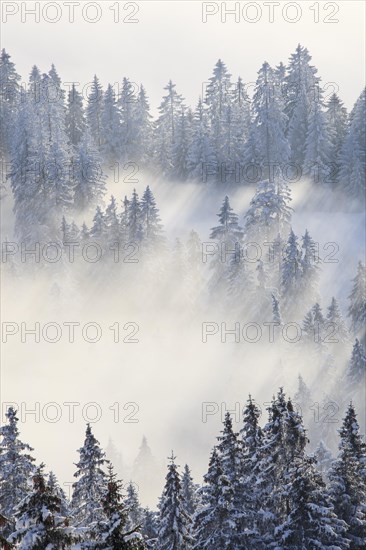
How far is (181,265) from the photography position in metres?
79.9

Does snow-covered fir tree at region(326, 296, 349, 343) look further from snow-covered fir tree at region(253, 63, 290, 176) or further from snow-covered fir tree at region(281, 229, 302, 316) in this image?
snow-covered fir tree at region(253, 63, 290, 176)

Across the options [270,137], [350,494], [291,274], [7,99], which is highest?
[7,99]

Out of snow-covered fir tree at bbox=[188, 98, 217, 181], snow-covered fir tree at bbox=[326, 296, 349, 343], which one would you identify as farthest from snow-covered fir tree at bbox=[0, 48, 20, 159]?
snow-covered fir tree at bbox=[326, 296, 349, 343]

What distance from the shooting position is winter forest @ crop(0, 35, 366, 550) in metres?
70.8

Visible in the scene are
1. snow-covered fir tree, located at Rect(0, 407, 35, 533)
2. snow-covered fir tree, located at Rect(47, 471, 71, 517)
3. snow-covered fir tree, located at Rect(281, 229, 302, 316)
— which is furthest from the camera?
snow-covered fir tree, located at Rect(281, 229, 302, 316)

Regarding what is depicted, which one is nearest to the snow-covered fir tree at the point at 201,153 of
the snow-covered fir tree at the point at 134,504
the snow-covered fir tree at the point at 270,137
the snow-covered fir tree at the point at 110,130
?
the snow-covered fir tree at the point at 270,137

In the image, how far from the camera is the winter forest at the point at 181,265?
7075cm

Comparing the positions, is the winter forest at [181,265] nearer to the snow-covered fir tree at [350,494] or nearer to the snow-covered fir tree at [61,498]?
the snow-covered fir tree at [61,498]

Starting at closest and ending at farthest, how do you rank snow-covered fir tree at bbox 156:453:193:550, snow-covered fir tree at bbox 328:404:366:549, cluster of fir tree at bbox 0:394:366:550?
cluster of fir tree at bbox 0:394:366:550 < snow-covered fir tree at bbox 156:453:193:550 < snow-covered fir tree at bbox 328:404:366:549

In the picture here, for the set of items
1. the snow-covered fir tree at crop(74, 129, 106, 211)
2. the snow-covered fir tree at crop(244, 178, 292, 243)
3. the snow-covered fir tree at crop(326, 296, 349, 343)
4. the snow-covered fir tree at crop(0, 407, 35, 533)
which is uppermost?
the snow-covered fir tree at crop(74, 129, 106, 211)

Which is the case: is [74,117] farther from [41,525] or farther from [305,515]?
[41,525]

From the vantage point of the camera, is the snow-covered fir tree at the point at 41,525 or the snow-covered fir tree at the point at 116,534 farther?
the snow-covered fir tree at the point at 116,534

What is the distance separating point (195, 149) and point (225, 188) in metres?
8.05

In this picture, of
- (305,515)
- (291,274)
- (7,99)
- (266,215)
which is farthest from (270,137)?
(305,515)
